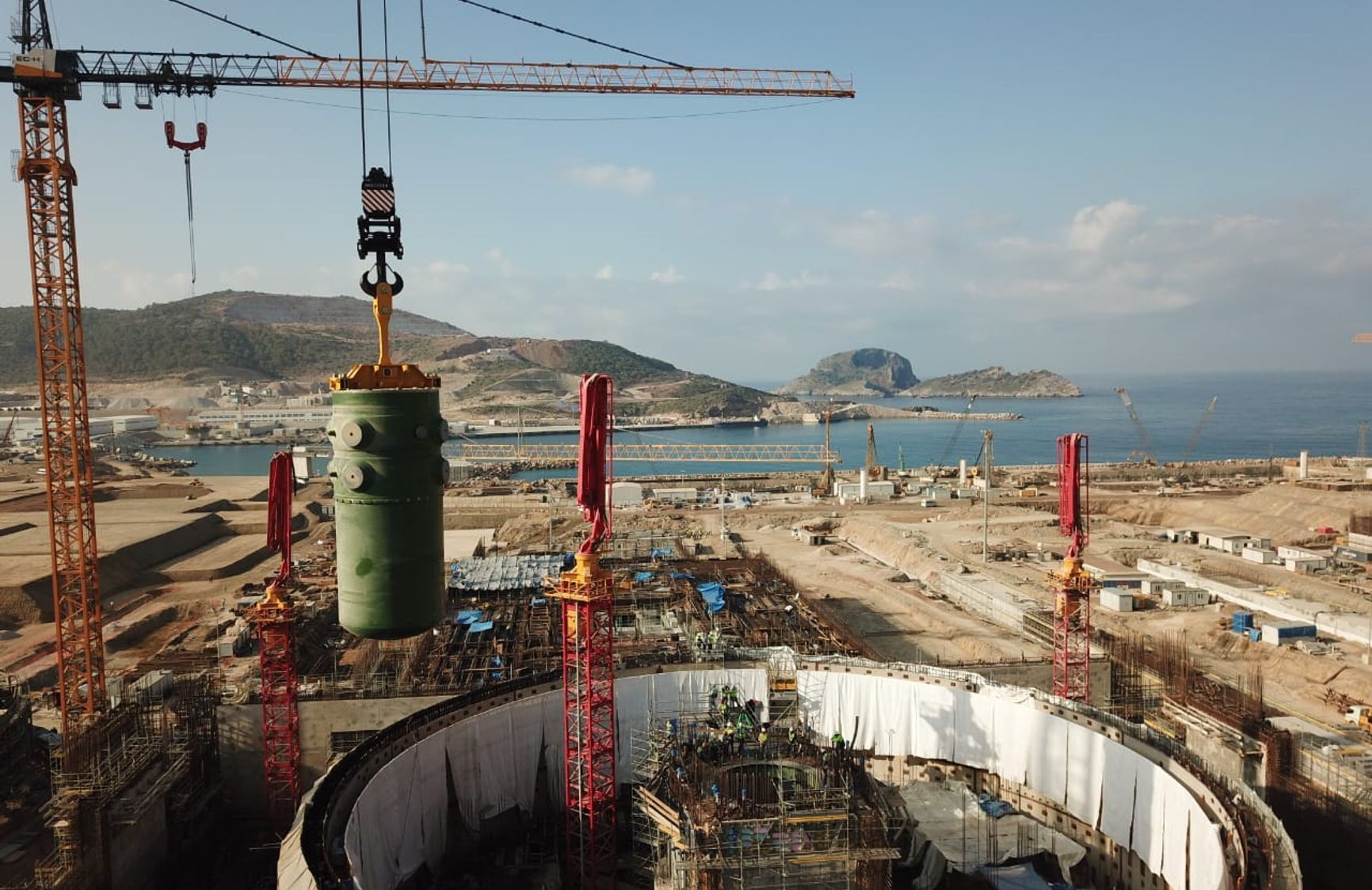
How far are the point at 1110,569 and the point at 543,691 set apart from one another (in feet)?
136

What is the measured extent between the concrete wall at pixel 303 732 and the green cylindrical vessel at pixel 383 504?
701 inches

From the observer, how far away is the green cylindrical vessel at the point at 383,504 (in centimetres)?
1205

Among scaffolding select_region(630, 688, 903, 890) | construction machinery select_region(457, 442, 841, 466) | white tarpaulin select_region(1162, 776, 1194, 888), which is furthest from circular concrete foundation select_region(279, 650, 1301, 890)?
construction machinery select_region(457, 442, 841, 466)

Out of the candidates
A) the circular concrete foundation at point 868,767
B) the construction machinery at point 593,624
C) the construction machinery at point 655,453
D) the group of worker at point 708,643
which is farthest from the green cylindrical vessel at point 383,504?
the construction machinery at point 655,453

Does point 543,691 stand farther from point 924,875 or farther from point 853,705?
point 924,875

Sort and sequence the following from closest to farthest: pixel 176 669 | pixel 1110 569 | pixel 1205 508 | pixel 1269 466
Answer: pixel 176 669 → pixel 1110 569 → pixel 1205 508 → pixel 1269 466

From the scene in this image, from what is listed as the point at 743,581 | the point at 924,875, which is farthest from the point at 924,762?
the point at 743,581

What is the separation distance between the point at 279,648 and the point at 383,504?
14183 millimetres

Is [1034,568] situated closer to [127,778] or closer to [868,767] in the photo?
[868,767]

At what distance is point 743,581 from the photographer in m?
51.6

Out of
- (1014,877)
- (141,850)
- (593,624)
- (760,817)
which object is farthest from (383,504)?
(1014,877)

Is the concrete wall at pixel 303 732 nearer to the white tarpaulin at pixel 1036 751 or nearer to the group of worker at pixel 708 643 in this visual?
the group of worker at pixel 708 643

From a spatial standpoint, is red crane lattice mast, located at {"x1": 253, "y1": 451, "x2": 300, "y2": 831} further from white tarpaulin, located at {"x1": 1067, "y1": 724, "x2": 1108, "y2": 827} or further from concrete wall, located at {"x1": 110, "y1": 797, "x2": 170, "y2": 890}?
white tarpaulin, located at {"x1": 1067, "y1": 724, "x2": 1108, "y2": 827}

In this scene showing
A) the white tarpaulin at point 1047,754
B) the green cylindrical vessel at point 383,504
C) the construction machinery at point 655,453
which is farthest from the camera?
the construction machinery at point 655,453
